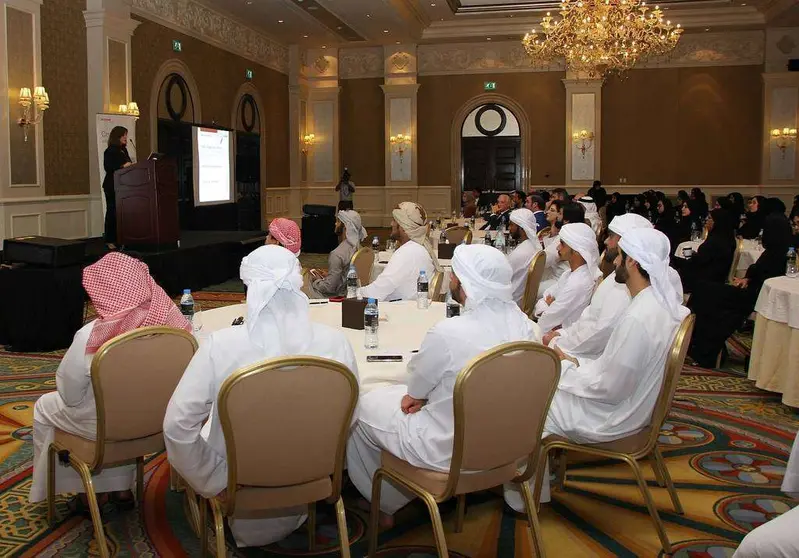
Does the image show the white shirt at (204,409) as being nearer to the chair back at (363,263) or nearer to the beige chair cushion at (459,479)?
the beige chair cushion at (459,479)

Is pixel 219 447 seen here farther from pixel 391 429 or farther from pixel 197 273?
pixel 197 273

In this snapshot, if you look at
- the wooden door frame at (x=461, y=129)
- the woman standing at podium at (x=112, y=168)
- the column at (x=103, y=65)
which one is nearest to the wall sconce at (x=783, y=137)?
the wooden door frame at (x=461, y=129)

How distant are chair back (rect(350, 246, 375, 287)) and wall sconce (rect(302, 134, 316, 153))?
45.5 feet

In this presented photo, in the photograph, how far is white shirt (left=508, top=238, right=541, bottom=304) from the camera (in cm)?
682

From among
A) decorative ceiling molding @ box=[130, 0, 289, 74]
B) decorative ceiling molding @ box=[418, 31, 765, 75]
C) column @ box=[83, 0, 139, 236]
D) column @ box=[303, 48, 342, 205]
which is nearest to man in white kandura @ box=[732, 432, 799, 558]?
column @ box=[83, 0, 139, 236]

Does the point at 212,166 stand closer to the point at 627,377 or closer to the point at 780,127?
the point at 627,377

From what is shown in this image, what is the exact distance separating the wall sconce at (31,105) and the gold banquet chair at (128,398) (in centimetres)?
774

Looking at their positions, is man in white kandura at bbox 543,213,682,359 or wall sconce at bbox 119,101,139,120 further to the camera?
wall sconce at bbox 119,101,139,120

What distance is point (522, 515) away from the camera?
3.61 metres

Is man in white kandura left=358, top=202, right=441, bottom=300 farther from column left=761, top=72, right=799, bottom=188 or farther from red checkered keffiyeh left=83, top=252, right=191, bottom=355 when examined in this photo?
column left=761, top=72, right=799, bottom=188

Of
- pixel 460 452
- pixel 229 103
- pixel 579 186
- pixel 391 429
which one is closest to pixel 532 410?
pixel 460 452

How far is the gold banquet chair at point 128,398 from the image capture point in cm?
299

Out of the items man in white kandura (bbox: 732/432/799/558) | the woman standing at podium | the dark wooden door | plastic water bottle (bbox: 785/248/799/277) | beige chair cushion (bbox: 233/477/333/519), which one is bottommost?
beige chair cushion (bbox: 233/477/333/519)

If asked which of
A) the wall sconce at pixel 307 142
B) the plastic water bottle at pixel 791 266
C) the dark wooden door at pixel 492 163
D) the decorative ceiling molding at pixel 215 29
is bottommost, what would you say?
the plastic water bottle at pixel 791 266
